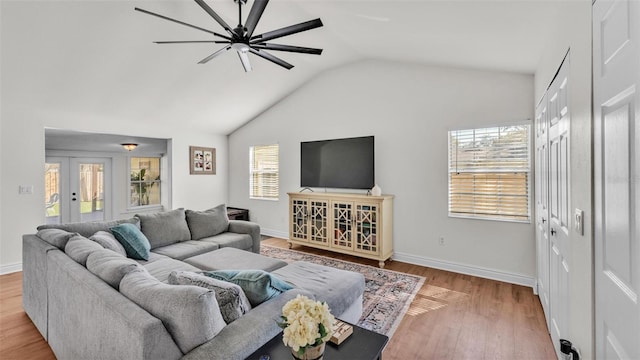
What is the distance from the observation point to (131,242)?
2953mm

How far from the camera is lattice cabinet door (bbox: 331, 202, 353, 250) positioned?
4343 millimetres

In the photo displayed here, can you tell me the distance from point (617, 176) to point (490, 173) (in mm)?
2908

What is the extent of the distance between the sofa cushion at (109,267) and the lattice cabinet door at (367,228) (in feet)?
9.89

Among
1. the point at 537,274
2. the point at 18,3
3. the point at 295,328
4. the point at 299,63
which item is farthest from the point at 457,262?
the point at 18,3

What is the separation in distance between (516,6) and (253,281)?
101 inches

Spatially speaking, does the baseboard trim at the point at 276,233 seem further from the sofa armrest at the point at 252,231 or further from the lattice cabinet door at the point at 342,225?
the sofa armrest at the point at 252,231

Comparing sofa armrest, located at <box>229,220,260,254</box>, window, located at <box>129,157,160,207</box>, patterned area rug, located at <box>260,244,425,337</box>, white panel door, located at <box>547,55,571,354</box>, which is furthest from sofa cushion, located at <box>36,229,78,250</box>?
window, located at <box>129,157,160,207</box>

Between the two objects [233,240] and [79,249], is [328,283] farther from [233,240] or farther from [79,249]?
[233,240]

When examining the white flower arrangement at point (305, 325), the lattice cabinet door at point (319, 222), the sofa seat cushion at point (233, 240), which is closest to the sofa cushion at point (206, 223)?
the sofa seat cushion at point (233, 240)

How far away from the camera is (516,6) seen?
2.06 metres

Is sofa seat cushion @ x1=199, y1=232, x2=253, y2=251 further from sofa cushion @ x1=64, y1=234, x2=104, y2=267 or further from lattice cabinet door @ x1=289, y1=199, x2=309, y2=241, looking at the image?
sofa cushion @ x1=64, y1=234, x2=104, y2=267

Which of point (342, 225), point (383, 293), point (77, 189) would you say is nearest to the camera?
point (383, 293)

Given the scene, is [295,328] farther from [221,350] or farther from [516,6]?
[516,6]

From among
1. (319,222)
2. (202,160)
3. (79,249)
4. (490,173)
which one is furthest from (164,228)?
(490,173)
